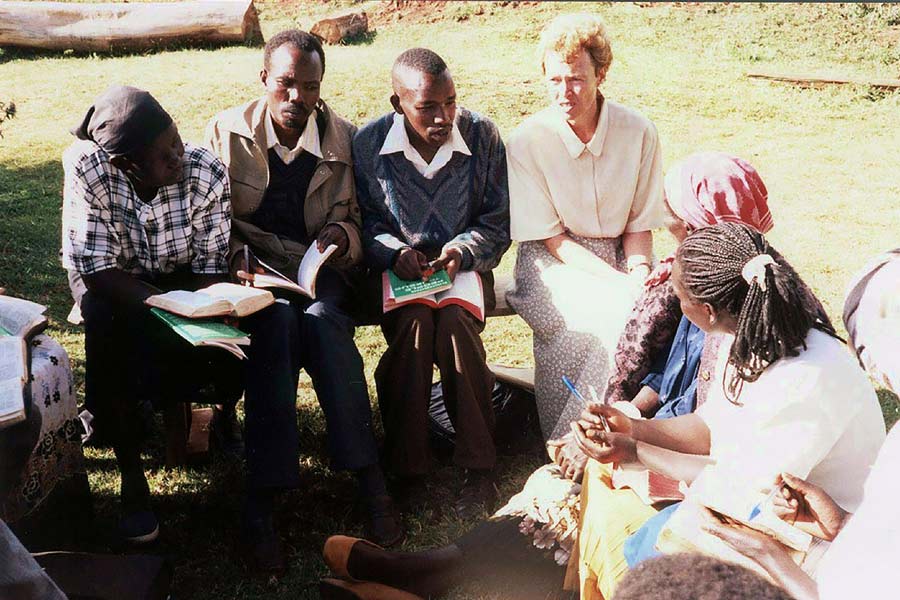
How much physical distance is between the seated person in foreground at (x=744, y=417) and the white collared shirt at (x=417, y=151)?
63.2 inches

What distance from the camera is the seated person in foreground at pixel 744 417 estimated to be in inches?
96.2

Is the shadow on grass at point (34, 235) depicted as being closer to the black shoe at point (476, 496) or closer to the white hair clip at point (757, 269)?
the black shoe at point (476, 496)

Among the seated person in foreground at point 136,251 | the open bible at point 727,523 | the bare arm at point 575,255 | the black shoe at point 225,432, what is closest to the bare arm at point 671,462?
the open bible at point 727,523

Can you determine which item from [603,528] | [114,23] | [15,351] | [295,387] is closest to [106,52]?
[114,23]

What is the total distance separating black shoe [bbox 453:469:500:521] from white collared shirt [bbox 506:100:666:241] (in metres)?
1.07

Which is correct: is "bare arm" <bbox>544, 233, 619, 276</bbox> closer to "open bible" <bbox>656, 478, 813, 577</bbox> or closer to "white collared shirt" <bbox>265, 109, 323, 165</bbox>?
"white collared shirt" <bbox>265, 109, 323, 165</bbox>

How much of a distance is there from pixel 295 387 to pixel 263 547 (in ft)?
2.00

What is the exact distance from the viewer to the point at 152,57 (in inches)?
429

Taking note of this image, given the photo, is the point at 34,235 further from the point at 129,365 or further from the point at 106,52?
the point at 106,52

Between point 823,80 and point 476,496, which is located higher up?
point 823,80

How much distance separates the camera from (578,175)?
4.30 metres

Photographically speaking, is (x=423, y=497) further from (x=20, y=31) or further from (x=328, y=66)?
(x=20, y=31)

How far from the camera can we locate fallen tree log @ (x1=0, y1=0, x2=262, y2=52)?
11008mm

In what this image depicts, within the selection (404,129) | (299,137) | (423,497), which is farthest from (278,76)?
(423,497)
